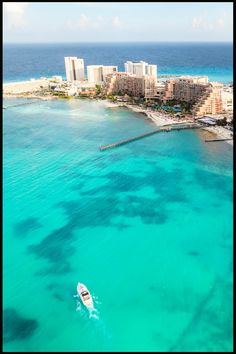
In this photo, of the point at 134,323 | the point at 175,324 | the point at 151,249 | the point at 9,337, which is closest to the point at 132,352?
the point at 134,323

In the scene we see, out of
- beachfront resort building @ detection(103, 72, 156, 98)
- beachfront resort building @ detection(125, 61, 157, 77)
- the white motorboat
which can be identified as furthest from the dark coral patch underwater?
beachfront resort building @ detection(125, 61, 157, 77)

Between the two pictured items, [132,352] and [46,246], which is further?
[46,246]

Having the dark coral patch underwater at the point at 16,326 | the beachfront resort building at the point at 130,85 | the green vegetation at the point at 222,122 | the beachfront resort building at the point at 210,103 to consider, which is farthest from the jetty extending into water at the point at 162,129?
the dark coral patch underwater at the point at 16,326

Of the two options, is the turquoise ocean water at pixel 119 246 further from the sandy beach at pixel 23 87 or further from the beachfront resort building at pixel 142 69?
the beachfront resort building at pixel 142 69

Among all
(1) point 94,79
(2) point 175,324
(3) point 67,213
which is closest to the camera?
(2) point 175,324

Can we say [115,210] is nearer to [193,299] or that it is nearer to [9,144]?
[193,299]

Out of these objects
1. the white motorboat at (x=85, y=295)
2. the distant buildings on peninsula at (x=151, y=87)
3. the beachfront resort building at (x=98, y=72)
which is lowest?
the white motorboat at (x=85, y=295)

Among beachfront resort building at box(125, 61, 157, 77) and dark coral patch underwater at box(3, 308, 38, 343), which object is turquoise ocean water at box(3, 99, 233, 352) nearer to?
dark coral patch underwater at box(3, 308, 38, 343)

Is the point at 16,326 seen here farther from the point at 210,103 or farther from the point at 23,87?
the point at 23,87

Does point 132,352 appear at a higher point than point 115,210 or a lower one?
lower
